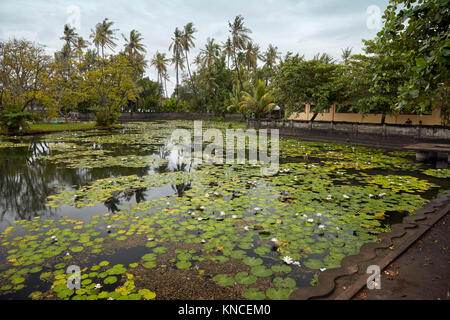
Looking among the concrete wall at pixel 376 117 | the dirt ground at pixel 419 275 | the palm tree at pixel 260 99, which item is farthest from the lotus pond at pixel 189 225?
the palm tree at pixel 260 99

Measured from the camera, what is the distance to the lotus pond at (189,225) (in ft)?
9.82

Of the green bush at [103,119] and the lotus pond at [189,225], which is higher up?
the green bush at [103,119]

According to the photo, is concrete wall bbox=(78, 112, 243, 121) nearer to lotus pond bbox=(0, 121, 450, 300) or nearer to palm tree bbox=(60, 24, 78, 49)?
palm tree bbox=(60, 24, 78, 49)

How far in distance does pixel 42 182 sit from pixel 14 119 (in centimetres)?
1529

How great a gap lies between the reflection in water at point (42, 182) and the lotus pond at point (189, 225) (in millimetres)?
39

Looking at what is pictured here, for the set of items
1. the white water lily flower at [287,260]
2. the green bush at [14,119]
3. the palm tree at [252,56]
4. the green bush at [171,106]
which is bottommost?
the white water lily flower at [287,260]

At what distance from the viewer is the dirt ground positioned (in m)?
2.56

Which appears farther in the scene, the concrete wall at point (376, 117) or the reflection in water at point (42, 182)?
the concrete wall at point (376, 117)

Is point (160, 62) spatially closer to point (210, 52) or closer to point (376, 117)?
point (210, 52)

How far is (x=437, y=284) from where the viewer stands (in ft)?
8.91

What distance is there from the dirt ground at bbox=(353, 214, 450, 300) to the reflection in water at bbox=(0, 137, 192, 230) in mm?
4538

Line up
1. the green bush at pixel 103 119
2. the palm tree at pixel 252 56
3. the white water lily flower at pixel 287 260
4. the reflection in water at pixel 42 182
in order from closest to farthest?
the white water lily flower at pixel 287 260 < the reflection in water at pixel 42 182 < the green bush at pixel 103 119 < the palm tree at pixel 252 56

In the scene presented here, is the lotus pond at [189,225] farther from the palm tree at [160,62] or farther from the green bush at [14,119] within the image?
the palm tree at [160,62]
